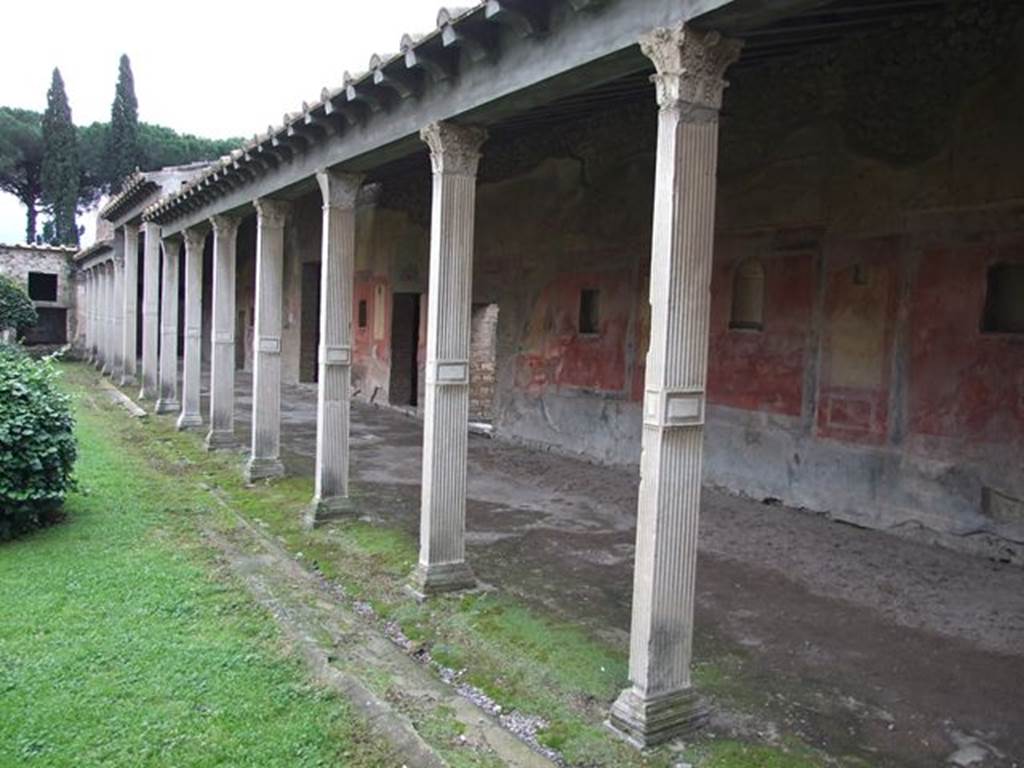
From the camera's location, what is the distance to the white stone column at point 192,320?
44.0 feet

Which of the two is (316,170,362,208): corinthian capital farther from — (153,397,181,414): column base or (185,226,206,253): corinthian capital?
(153,397,181,414): column base

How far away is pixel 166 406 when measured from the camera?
15820 mm

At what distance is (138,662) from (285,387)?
1844 cm

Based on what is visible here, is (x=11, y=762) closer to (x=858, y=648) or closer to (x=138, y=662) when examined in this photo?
(x=138, y=662)

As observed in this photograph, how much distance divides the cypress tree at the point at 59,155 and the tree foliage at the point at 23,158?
7.13 feet

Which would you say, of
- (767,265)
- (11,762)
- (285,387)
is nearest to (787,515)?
(767,265)

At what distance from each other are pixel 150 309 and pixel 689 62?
16.5 m

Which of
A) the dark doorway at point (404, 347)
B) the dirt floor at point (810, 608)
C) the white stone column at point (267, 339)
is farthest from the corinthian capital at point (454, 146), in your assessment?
the dark doorway at point (404, 347)

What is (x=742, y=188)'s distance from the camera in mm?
8961

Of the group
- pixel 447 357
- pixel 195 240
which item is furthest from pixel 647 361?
pixel 195 240

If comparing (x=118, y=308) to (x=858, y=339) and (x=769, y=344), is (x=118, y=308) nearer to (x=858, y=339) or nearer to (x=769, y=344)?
(x=769, y=344)

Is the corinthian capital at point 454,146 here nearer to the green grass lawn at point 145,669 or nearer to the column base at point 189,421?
the green grass lawn at point 145,669

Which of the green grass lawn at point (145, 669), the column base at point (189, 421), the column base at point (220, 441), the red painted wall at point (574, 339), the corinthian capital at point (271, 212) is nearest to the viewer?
the green grass lawn at point (145, 669)

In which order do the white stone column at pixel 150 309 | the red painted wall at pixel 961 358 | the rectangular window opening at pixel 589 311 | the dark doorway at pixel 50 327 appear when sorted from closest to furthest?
the red painted wall at pixel 961 358, the rectangular window opening at pixel 589 311, the white stone column at pixel 150 309, the dark doorway at pixel 50 327
